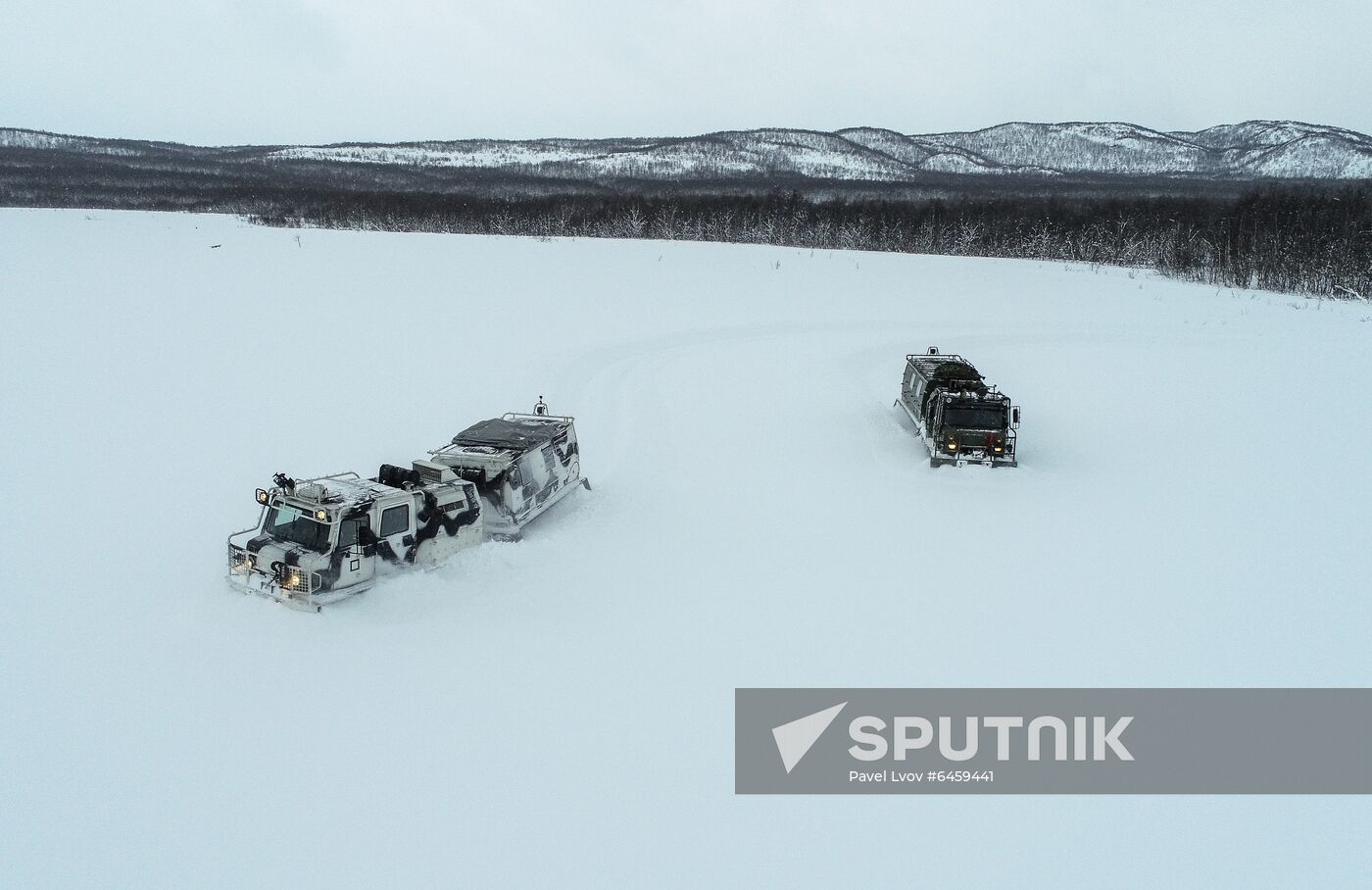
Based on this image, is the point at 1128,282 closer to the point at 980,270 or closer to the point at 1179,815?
the point at 980,270

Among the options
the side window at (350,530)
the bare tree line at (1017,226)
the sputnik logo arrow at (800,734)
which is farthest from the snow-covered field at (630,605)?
the bare tree line at (1017,226)

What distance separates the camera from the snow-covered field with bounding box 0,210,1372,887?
7852 millimetres

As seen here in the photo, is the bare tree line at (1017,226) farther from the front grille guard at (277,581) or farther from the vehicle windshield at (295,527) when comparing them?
the front grille guard at (277,581)

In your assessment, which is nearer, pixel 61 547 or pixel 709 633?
pixel 709 633

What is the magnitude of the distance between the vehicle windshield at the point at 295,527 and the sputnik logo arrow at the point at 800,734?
7.10m

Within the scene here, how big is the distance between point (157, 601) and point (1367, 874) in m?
15.2

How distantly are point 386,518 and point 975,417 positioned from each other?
13.5 meters

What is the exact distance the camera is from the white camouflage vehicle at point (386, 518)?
11.5 meters

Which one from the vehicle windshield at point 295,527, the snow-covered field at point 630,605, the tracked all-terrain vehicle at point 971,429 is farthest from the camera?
the tracked all-terrain vehicle at point 971,429

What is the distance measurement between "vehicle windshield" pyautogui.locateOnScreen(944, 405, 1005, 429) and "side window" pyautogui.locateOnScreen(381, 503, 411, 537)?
494 inches

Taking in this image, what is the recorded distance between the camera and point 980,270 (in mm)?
50531

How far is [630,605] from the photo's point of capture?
40.4 feet

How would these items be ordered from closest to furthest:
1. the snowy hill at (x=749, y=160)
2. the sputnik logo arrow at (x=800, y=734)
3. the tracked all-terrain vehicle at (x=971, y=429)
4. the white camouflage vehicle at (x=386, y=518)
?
the sputnik logo arrow at (x=800, y=734) → the white camouflage vehicle at (x=386, y=518) → the tracked all-terrain vehicle at (x=971, y=429) → the snowy hill at (x=749, y=160)

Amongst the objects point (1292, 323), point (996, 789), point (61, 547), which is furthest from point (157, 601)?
point (1292, 323)
